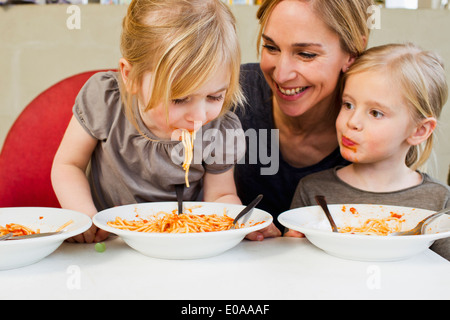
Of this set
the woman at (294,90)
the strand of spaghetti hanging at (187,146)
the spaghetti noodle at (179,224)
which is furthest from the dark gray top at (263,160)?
the spaghetti noodle at (179,224)

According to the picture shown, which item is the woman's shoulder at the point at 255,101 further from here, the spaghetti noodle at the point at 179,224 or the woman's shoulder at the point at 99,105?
the spaghetti noodle at the point at 179,224

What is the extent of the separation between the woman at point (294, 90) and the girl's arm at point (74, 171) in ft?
1.83

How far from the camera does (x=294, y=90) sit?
4.66 feet

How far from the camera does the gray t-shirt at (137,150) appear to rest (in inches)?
50.5

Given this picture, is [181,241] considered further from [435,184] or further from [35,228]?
[435,184]

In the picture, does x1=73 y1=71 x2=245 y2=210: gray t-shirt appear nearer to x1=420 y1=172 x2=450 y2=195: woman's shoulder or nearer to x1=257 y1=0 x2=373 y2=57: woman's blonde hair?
x1=257 y1=0 x2=373 y2=57: woman's blonde hair

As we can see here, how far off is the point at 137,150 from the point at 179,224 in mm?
484

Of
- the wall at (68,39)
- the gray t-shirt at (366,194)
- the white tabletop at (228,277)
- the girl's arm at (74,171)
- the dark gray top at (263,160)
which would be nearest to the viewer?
the white tabletop at (228,277)

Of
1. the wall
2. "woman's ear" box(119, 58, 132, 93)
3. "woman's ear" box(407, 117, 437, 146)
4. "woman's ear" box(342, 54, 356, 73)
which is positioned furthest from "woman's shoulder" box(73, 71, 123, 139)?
the wall

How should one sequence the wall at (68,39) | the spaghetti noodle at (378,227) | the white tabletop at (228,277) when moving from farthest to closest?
the wall at (68,39), the spaghetti noodle at (378,227), the white tabletop at (228,277)

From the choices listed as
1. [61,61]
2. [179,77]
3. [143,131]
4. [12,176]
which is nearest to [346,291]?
[179,77]

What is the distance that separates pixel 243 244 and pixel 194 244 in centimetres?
18
